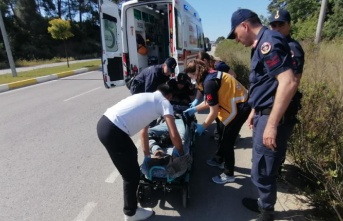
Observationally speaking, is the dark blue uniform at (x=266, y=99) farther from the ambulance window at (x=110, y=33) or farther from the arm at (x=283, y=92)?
the ambulance window at (x=110, y=33)

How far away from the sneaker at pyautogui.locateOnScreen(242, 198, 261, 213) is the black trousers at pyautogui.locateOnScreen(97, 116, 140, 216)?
1.19m

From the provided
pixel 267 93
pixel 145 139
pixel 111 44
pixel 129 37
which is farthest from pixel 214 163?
pixel 129 37

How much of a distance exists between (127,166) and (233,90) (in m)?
1.49

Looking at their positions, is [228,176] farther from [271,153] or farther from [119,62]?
[119,62]

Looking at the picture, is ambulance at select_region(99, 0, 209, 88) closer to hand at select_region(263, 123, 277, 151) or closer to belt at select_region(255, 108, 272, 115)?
belt at select_region(255, 108, 272, 115)

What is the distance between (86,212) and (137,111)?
4.32ft

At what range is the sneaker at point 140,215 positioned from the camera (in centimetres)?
277

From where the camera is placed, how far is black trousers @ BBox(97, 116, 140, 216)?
2469 mm

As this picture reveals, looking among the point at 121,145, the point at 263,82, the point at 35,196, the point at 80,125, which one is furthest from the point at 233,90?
the point at 80,125

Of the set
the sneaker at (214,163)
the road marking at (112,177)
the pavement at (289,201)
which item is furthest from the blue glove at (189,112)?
the road marking at (112,177)

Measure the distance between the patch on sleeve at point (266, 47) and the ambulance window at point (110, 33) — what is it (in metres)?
4.83

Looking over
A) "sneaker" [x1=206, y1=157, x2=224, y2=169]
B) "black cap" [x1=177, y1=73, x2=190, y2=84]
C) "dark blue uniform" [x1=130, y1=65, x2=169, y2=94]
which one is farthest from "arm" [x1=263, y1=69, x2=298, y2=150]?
"black cap" [x1=177, y1=73, x2=190, y2=84]

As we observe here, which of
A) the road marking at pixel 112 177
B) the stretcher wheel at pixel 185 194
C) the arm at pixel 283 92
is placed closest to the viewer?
the arm at pixel 283 92

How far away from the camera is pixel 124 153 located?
2.52 m
